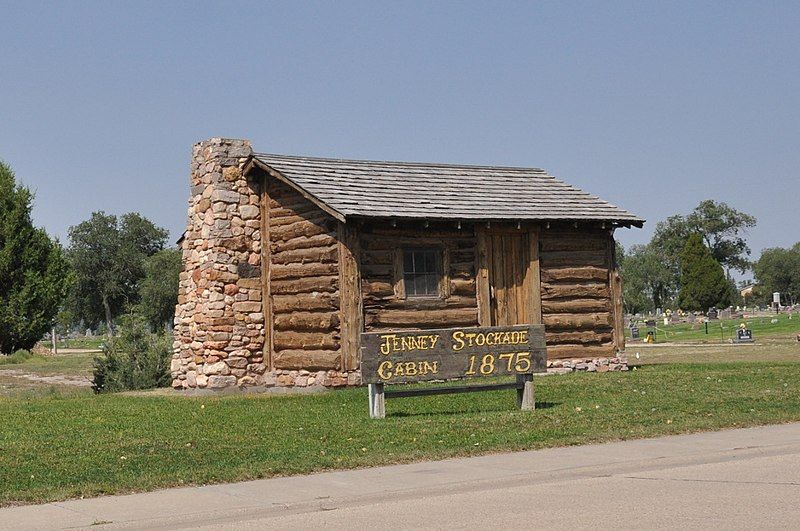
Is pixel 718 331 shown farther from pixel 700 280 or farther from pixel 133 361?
pixel 133 361

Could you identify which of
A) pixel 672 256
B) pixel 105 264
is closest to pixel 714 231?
pixel 672 256

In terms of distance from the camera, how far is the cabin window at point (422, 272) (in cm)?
2481

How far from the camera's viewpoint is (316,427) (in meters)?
16.0

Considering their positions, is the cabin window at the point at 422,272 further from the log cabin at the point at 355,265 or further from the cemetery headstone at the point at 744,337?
the cemetery headstone at the point at 744,337

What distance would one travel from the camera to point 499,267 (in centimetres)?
2608

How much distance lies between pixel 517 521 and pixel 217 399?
15.3 metres

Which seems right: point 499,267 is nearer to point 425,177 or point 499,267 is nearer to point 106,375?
point 425,177

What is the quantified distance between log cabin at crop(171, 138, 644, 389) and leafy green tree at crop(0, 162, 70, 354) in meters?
27.5

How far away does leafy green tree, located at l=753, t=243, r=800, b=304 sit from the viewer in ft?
517

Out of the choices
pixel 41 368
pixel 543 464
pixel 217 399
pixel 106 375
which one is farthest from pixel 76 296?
pixel 543 464

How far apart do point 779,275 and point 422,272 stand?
482ft

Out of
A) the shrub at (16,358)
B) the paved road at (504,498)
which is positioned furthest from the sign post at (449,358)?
the shrub at (16,358)

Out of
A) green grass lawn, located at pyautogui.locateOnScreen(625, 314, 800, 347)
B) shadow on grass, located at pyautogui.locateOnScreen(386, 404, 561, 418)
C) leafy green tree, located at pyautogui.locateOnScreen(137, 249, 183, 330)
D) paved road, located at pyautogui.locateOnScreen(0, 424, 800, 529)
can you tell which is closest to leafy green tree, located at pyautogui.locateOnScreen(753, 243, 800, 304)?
green grass lawn, located at pyautogui.locateOnScreen(625, 314, 800, 347)

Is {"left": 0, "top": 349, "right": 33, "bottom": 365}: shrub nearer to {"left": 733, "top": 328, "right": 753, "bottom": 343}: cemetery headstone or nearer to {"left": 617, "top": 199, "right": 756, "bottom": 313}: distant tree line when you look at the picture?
{"left": 733, "top": 328, "right": 753, "bottom": 343}: cemetery headstone
